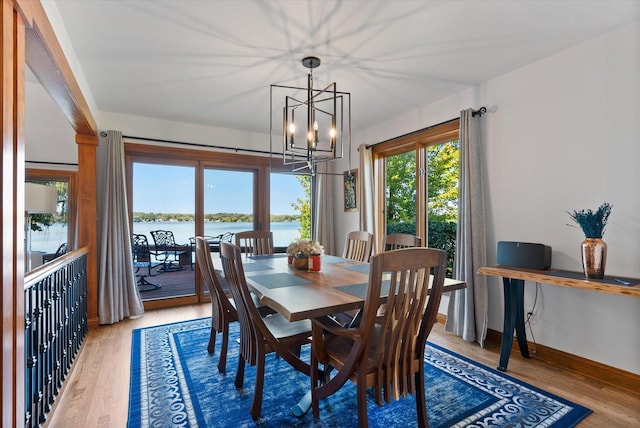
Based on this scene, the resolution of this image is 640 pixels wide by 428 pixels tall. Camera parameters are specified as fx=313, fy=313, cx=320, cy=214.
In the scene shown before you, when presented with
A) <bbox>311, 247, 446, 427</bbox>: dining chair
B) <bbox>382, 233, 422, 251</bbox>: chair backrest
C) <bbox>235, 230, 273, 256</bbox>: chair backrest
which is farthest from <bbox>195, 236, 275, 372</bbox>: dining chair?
<bbox>382, 233, 422, 251</bbox>: chair backrest

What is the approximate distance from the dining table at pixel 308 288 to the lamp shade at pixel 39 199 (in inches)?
90.0

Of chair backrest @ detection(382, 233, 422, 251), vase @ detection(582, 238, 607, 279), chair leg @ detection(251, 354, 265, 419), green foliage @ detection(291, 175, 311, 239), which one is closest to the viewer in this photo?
chair leg @ detection(251, 354, 265, 419)

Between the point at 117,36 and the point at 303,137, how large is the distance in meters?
3.05

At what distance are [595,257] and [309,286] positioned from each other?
1879 mm

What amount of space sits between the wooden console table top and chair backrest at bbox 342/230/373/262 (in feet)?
3.36

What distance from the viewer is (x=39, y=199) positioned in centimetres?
318

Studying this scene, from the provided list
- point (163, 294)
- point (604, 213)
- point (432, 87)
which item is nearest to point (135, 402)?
point (163, 294)

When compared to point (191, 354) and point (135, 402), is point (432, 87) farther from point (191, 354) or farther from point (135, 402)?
point (135, 402)

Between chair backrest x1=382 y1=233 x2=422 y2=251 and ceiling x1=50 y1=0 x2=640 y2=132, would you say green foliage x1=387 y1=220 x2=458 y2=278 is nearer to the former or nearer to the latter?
chair backrest x1=382 y1=233 x2=422 y2=251

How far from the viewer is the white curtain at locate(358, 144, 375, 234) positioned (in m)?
4.28

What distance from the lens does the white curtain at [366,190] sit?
428 cm

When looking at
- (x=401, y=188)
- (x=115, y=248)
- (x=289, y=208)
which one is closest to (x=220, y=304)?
(x=115, y=248)

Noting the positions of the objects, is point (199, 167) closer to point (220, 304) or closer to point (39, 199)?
point (39, 199)

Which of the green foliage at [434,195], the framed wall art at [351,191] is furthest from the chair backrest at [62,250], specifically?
the green foliage at [434,195]
